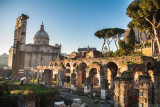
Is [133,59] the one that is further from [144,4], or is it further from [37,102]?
[37,102]

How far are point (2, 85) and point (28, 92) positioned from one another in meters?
2.49

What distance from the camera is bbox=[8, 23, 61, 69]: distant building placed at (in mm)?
41281

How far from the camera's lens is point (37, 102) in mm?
8086

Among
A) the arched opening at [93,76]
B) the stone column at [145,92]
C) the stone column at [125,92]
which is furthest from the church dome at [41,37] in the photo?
the stone column at [145,92]

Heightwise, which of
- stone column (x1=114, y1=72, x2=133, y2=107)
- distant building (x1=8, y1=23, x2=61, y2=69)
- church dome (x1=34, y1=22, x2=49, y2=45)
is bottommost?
stone column (x1=114, y1=72, x2=133, y2=107)

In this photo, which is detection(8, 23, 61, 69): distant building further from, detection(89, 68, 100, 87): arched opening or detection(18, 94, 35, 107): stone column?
detection(18, 94, 35, 107): stone column

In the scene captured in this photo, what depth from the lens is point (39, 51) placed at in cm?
4253

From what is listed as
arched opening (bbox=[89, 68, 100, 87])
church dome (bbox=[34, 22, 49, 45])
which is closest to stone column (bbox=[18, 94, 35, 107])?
arched opening (bbox=[89, 68, 100, 87])

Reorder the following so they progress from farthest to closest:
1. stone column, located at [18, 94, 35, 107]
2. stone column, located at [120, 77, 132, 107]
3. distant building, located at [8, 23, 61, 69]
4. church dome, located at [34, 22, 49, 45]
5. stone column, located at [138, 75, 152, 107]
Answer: church dome, located at [34, 22, 49, 45]
distant building, located at [8, 23, 61, 69]
stone column, located at [120, 77, 132, 107]
stone column, located at [138, 75, 152, 107]
stone column, located at [18, 94, 35, 107]

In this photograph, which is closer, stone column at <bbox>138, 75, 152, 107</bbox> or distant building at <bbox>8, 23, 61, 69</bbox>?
stone column at <bbox>138, 75, 152, 107</bbox>

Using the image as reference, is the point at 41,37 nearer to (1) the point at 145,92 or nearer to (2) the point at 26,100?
(2) the point at 26,100

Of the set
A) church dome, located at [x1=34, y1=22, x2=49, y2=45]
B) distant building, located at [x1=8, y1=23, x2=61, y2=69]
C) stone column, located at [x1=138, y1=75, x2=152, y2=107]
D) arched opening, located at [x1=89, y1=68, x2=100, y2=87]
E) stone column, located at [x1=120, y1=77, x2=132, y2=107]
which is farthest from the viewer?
church dome, located at [x1=34, y1=22, x2=49, y2=45]

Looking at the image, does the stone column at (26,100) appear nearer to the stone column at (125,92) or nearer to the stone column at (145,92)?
the stone column at (125,92)

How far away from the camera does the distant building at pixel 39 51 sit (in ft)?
135
